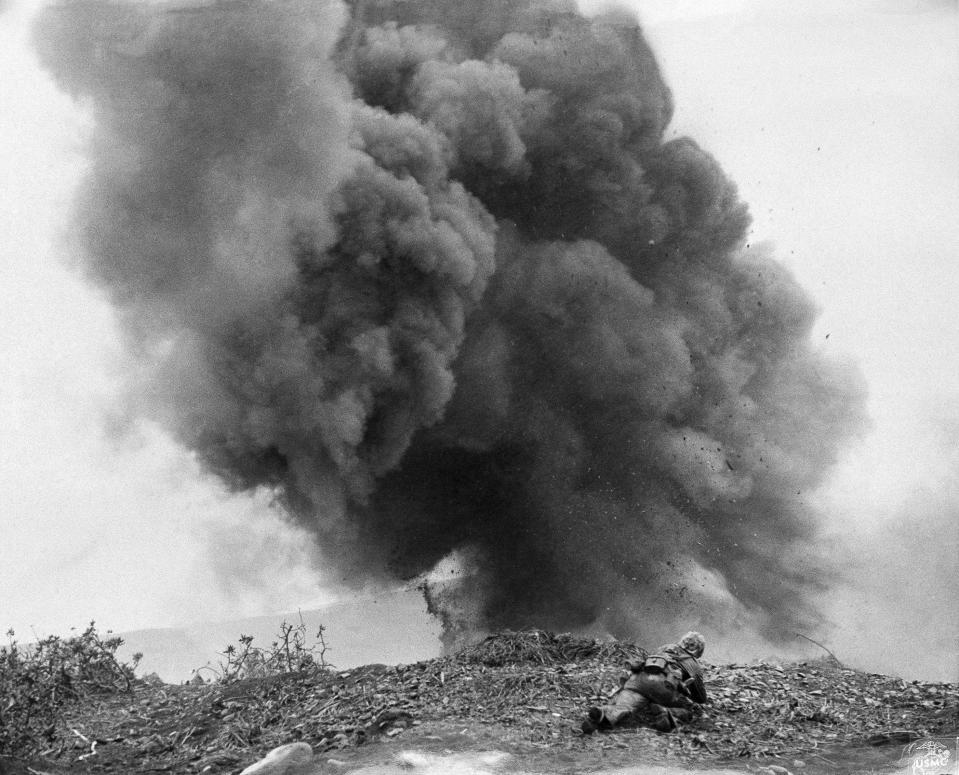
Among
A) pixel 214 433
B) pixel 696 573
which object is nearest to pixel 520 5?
pixel 214 433

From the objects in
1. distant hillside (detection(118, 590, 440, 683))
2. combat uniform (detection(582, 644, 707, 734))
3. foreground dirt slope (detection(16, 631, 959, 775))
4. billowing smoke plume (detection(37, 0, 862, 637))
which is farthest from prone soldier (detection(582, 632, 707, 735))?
distant hillside (detection(118, 590, 440, 683))

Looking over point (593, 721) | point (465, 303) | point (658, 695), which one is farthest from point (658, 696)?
point (465, 303)

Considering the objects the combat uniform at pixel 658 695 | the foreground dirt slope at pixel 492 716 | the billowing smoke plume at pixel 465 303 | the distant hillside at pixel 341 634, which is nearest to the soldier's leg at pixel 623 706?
the combat uniform at pixel 658 695

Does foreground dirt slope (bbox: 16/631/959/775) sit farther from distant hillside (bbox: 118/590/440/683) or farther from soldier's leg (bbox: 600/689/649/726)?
distant hillside (bbox: 118/590/440/683)

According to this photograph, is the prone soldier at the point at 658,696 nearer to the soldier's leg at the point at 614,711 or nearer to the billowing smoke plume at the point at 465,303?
the soldier's leg at the point at 614,711

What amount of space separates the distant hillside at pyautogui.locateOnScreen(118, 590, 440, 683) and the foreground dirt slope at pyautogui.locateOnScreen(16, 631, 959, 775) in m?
3.89

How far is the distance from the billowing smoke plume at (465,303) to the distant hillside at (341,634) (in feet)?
1.63

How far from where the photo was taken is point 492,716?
10.6m

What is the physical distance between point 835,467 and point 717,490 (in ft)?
6.75

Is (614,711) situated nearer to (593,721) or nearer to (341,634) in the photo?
(593,721)

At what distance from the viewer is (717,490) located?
18000mm

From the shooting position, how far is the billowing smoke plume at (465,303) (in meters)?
16.0

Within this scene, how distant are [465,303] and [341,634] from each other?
5.62 metres

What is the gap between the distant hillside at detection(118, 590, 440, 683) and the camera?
17.2 metres
